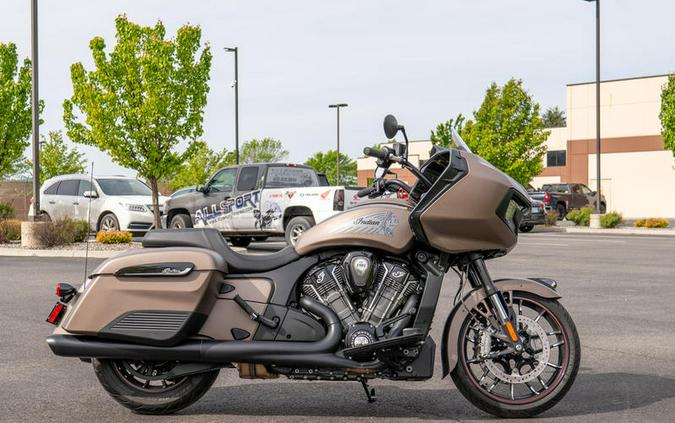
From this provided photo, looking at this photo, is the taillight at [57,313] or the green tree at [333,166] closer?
the taillight at [57,313]

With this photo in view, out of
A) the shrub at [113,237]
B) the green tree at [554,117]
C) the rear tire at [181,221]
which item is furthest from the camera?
the green tree at [554,117]

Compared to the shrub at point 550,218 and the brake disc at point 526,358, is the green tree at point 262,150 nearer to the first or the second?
the shrub at point 550,218

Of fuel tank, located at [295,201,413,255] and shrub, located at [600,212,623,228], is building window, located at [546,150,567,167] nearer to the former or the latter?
shrub, located at [600,212,623,228]

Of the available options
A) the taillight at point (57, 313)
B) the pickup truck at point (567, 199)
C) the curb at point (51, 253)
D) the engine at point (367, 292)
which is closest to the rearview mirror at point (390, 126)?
the engine at point (367, 292)

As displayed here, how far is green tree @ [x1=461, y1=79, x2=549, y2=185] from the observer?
1857 inches

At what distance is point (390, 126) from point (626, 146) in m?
58.3

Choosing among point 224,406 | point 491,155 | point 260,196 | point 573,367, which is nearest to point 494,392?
point 573,367

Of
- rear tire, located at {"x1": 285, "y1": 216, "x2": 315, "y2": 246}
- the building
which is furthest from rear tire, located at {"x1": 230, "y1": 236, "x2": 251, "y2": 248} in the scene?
the building

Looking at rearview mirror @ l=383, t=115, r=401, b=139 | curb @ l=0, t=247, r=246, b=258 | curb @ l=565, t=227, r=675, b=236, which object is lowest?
curb @ l=565, t=227, r=675, b=236

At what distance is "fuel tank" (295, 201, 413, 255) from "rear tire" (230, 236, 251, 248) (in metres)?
17.2

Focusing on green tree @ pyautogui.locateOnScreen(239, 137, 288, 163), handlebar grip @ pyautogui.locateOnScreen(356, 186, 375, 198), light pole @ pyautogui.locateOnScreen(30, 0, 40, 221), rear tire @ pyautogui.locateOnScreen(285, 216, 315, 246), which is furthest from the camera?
green tree @ pyautogui.locateOnScreen(239, 137, 288, 163)

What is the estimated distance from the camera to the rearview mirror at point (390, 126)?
17.3 feet

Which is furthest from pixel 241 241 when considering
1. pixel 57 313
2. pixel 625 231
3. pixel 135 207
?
pixel 57 313

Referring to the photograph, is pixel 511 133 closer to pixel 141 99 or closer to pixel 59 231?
pixel 141 99
